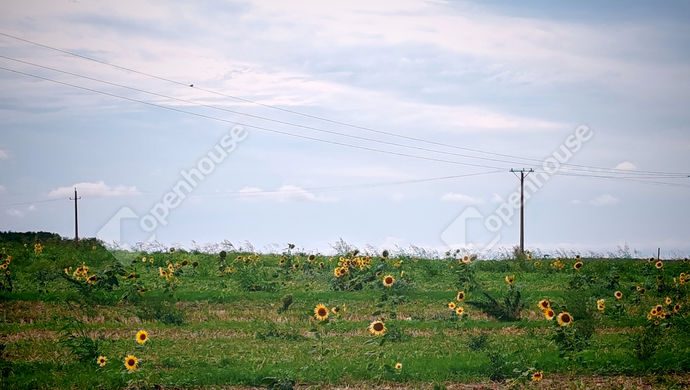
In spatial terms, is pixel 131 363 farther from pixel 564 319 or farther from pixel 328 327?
pixel 564 319

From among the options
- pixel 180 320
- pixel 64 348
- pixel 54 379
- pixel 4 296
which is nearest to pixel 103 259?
pixel 4 296

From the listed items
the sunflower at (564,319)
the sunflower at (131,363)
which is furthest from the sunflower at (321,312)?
the sunflower at (564,319)

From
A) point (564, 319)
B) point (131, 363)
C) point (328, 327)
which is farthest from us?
point (328, 327)

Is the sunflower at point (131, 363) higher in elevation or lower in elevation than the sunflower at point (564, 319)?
lower

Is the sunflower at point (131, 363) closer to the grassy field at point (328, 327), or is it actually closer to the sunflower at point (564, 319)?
the grassy field at point (328, 327)

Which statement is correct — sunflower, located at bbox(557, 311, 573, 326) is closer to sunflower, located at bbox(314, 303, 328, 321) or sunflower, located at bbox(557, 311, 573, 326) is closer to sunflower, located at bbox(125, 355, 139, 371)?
sunflower, located at bbox(314, 303, 328, 321)

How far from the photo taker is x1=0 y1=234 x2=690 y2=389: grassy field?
10914 mm

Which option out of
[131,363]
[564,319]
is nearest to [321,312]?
[131,363]

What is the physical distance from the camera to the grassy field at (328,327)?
1091 centimetres

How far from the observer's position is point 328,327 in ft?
49.9

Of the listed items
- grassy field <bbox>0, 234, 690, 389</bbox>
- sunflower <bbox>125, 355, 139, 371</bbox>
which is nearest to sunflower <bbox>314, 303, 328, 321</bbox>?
grassy field <bbox>0, 234, 690, 389</bbox>

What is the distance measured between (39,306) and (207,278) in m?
6.11

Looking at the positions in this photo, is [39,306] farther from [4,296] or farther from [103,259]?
[103,259]

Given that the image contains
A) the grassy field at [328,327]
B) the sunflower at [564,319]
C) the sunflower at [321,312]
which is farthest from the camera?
the sunflower at [321,312]
